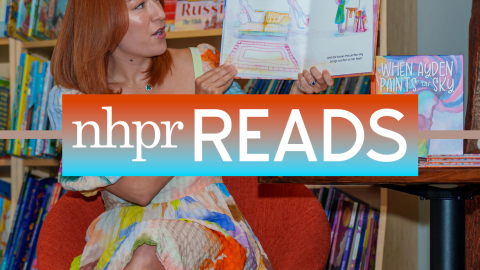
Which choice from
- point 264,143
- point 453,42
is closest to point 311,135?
point 264,143

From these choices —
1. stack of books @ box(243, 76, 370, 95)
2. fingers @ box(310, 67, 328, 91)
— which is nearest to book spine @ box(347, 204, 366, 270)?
stack of books @ box(243, 76, 370, 95)

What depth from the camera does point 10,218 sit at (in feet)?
7.27

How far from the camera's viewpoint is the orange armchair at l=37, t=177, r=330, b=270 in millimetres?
1238

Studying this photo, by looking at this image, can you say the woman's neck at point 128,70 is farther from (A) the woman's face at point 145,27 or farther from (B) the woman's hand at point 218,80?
(B) the woman's hand at point 218,80

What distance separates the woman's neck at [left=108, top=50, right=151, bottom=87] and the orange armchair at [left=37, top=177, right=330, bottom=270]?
35 cm

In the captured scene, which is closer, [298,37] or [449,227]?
[449,227]

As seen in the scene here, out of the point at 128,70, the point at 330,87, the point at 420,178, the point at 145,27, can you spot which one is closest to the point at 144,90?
the point at 128,70

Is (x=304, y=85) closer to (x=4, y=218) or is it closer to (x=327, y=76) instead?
(x=327, y=76)

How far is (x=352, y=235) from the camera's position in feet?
5.98

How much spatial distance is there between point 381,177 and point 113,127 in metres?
0.59

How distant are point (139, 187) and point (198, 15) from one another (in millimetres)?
975

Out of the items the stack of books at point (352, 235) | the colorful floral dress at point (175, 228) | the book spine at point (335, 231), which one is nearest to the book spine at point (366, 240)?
the stack of books at point (352, 235)

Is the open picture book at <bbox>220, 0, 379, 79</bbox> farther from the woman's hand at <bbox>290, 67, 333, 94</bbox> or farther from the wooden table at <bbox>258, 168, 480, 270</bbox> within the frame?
the wooden table at <bbox>258, 168, 480, 270</bbox>

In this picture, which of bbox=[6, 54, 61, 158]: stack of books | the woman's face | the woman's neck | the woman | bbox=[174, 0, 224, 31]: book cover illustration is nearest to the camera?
the woman
